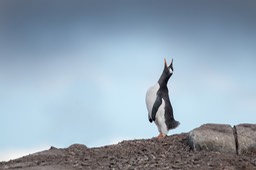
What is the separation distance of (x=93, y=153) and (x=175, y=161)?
7.94 ft

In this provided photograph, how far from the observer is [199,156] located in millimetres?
12727

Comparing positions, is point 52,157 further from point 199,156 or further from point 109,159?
point 199,156

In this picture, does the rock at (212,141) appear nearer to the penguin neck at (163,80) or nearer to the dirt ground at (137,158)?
the dirt ground at (137,158)

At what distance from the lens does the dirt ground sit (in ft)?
39.5

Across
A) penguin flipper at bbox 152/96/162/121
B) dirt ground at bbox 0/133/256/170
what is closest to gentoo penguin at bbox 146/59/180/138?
penguin flipper at bbox 152/96/162/121

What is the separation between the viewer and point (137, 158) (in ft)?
41.5

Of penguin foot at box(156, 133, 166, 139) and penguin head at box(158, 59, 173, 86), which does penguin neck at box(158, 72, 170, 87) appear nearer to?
penguin head at box(158, 59, 173, 86)

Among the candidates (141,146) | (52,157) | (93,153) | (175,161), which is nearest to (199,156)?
(175,161)

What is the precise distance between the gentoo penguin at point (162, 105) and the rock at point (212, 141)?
2.18m

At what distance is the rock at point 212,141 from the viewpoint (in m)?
13.3

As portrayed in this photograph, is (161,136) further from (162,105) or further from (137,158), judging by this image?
(137,158)

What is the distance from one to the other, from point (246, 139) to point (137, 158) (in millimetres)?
3095

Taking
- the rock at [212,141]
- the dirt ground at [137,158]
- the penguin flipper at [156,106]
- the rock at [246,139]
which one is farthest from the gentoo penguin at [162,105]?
the rock at [246,139]

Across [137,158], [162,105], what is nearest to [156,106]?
[162,105]
